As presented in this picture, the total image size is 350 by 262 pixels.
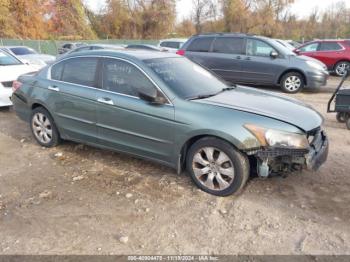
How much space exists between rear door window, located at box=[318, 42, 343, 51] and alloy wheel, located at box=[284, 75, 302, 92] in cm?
514

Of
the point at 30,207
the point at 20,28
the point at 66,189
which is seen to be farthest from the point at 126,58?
the point at 20,28

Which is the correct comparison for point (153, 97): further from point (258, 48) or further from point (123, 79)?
point (258, 48)

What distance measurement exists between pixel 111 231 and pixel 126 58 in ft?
7.19

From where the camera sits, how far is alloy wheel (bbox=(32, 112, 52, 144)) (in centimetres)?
539

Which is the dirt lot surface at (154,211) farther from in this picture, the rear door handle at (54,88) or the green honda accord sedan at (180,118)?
the rear door handle at (54,88)

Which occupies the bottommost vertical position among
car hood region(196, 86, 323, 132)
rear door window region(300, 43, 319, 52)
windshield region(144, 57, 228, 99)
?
car hood region(196, 86, 323, 132)

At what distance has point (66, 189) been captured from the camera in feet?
13.6

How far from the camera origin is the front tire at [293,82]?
10180 mm

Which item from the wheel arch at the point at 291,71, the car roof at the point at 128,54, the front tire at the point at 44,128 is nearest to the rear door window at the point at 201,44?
the wheel arch at the point at 291,71

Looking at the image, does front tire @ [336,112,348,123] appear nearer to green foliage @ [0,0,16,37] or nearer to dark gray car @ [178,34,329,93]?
dark gray car @ [178,34,329,93]

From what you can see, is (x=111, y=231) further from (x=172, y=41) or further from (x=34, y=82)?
(x=172, y=41)

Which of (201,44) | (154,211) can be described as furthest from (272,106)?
(201,44)

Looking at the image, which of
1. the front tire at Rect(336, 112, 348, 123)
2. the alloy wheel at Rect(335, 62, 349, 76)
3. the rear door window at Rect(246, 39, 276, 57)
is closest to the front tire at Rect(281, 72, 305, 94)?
the rear door window at Rect(246, 39, 276, 57)

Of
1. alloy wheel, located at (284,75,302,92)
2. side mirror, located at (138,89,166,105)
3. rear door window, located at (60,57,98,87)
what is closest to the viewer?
side mirror, located at (138,89,166,105)
